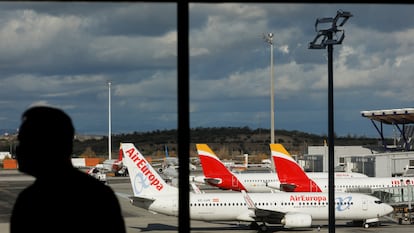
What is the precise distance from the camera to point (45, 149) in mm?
3291

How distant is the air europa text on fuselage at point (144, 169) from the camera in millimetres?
31578

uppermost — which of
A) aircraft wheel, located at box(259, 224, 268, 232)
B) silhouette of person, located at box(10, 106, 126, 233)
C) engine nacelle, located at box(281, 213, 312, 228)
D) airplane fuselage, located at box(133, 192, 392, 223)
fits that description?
silhouette of person, located at box(10, 106, 126, 233)

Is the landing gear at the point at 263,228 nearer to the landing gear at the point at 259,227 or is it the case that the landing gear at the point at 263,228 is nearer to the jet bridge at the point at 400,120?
the landing gear at the point at 259,227

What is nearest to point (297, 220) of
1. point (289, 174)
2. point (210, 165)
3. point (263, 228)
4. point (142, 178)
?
point (263, 228)

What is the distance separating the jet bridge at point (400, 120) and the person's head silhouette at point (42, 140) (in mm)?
57427

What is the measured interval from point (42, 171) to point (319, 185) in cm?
3775

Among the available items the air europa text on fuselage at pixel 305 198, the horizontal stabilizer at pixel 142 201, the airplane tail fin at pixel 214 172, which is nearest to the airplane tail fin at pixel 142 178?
the horizontal stabilizer at pixel 142 201

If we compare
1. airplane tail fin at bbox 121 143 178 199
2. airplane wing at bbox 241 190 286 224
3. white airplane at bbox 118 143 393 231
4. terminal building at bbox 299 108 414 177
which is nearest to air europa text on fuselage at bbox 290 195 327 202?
white airplane at bbox 118 143 393 231

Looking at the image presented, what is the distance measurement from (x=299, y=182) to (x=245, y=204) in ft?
26.8

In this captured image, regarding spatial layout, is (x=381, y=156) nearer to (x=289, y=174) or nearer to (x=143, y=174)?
(x=289, y=174)

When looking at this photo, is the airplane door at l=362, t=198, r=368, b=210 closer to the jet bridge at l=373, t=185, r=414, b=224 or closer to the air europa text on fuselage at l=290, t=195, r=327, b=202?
the air europa text on fuselage at l=290, t=195, r=327, b=202

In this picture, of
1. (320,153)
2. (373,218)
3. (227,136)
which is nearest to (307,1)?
(373,218)

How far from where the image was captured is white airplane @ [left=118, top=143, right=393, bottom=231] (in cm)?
3155

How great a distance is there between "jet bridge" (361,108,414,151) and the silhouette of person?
57.4 m
